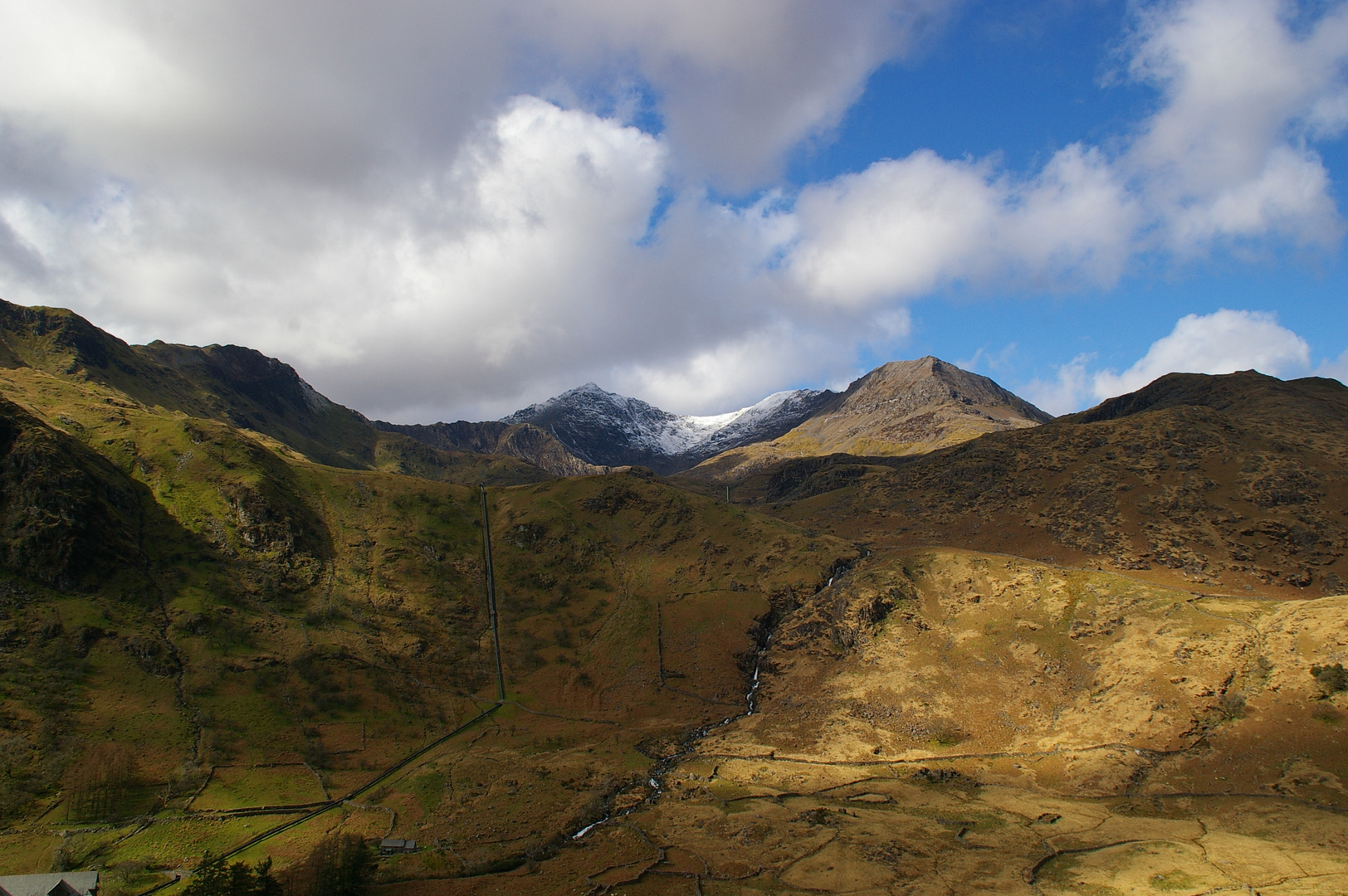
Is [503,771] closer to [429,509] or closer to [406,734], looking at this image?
[406,734]

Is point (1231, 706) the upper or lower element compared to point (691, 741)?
upper

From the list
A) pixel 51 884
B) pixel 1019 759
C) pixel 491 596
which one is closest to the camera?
pixel 51 884

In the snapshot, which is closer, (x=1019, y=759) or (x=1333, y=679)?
(x=1333, y=679)

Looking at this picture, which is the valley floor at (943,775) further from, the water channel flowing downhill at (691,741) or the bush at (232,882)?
the bush at (232,882)

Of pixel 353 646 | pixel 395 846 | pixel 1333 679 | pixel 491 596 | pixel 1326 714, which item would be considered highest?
pixel 491 596

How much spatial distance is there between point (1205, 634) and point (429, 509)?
433 feet

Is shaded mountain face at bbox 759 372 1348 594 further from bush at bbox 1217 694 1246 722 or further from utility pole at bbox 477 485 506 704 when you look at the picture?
utility pole at bbox 477 485 506 704

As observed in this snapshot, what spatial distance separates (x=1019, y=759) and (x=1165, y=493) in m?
92.5

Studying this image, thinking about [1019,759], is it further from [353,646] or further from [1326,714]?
[353,646]

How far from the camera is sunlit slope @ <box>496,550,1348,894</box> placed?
177ft

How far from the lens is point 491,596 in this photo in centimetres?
12244

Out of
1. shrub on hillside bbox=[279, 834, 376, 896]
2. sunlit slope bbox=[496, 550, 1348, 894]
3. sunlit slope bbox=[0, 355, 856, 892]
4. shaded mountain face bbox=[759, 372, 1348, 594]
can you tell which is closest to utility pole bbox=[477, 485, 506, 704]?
sunlit slope bbox=[0, 355, 856, 892]

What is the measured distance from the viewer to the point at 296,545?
116250mm

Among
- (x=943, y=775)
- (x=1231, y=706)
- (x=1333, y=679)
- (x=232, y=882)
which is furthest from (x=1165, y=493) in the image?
(x=232, y=882)
